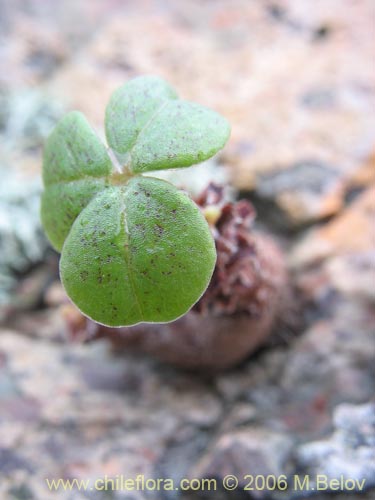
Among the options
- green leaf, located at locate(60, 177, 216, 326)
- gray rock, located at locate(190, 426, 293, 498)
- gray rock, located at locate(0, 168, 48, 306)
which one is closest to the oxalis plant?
green leaf, located at locate(60, 177, 216, 326)

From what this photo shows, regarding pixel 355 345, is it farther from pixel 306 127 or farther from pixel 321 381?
pixel 306 127

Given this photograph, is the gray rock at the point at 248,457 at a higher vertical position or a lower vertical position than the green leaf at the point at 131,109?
lower

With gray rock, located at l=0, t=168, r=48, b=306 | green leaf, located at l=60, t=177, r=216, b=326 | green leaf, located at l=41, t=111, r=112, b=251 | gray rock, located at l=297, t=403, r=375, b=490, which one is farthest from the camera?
gray rock, located at l=0, t=168, r=48, b=306

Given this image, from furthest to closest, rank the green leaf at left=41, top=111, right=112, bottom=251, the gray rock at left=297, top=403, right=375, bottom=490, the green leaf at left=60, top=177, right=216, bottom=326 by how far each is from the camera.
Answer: the gray rock at left=297, top=403, right=375, bottom=490, the green leaf at left=41, top=111, right=112, bottom=251, the green leaf at left=60, top=177, right=216, bottom=326

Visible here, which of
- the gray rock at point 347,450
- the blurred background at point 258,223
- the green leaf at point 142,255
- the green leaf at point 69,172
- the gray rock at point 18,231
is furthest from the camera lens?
the gray rock at point 18,231

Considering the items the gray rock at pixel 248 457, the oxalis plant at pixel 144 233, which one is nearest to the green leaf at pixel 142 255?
the oxalis plant at pixel 144 233

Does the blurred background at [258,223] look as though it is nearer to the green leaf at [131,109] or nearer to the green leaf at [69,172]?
the green leaf at [69,172]

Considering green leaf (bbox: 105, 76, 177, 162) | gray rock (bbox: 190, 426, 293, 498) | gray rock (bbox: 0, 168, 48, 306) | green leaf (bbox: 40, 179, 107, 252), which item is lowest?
gray rock (bbox: 0, 168, 48, 306)

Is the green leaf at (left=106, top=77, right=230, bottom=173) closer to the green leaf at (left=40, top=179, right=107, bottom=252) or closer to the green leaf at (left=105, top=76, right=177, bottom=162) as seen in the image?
the green leaf at (left=105, top=76, right=177, bottom=162)

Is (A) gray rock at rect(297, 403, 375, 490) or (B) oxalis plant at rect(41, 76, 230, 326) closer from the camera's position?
(B) oxalis plant at rect(41, 76, 230, 326)
